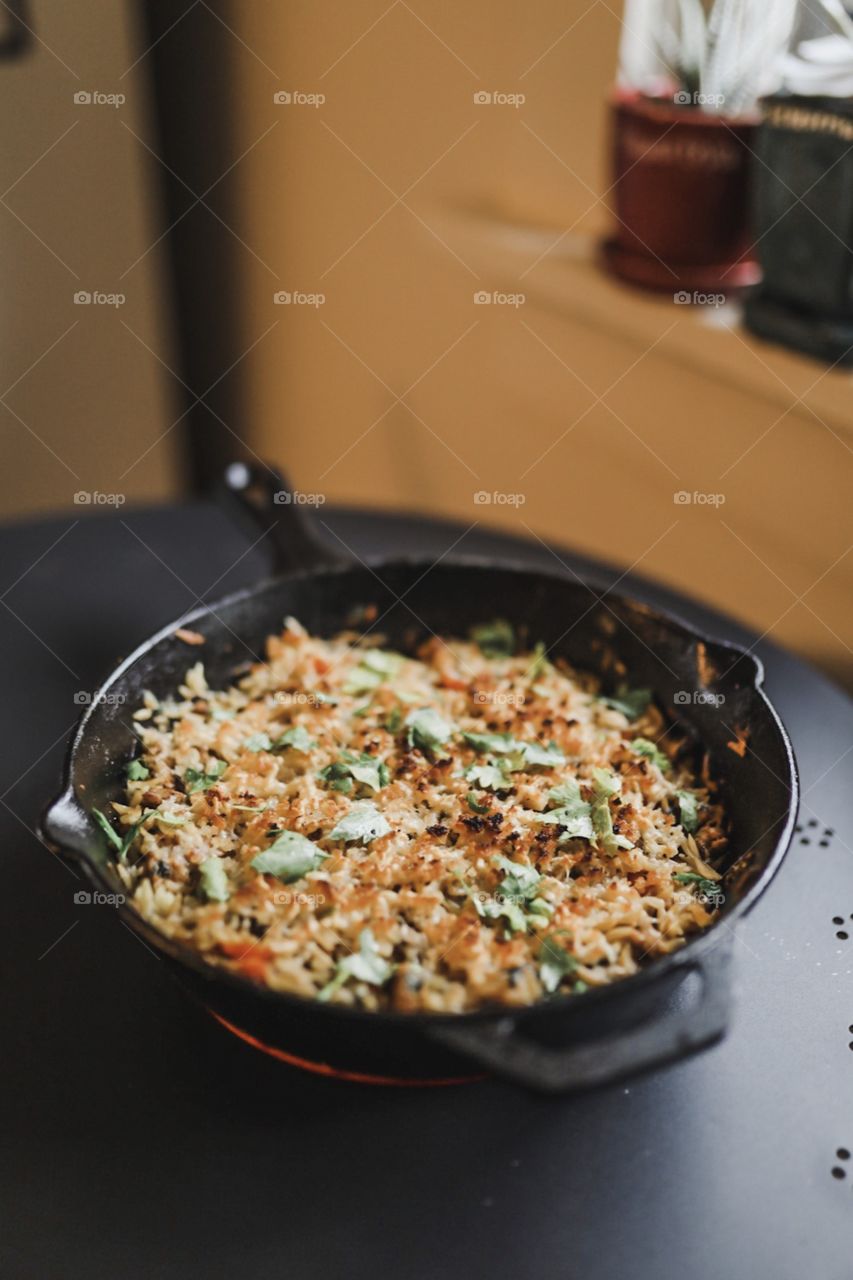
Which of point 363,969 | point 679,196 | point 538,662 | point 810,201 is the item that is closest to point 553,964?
point 363,969

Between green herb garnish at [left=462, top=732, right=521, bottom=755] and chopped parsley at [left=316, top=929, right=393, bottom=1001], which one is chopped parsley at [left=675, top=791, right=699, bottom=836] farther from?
chopped parsley at [left=316, top=929, right=393, bottom=1001]

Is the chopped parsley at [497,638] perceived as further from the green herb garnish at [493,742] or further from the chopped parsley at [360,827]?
the chopped parsley at [360,827]

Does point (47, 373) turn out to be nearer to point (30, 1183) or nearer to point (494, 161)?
point (494, 161)

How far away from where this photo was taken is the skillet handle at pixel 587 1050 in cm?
70

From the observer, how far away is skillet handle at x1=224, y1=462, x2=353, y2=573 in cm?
138

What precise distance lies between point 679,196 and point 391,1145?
1.57 meters

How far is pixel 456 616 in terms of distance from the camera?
1.33 metres

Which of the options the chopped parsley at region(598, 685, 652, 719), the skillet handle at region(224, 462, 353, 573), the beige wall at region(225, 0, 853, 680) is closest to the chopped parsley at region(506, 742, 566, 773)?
the chopped parsley at region(598, 685, 652, 719)

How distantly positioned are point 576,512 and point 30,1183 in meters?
1.72

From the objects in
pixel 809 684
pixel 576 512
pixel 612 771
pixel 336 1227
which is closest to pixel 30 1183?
pixel 336 1227

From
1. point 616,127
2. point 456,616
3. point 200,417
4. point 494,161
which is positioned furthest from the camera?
point 200,417

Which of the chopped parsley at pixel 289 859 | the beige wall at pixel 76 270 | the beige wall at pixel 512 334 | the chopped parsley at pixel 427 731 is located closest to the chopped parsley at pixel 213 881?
the chopped parsley at pixel 289 859

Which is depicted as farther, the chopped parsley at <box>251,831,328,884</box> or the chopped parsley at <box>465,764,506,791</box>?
the chopped parsley at <box>465,764,506,791</box>

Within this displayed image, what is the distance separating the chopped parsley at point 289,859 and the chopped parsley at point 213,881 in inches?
1.1
